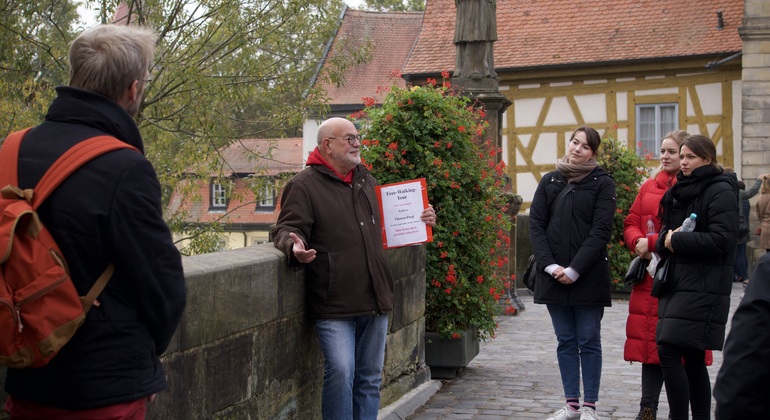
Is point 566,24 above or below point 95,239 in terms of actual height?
above

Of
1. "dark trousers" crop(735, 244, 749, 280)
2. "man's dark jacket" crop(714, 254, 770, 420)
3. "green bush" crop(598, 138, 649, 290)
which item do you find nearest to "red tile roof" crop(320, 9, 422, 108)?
"dark trousers" crop(735, 244, 749, 280)

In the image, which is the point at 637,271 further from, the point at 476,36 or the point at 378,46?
the point at 378,46

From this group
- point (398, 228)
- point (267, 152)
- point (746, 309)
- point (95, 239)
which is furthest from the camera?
point (267, 152)

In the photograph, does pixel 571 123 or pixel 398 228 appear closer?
pixel 398 228

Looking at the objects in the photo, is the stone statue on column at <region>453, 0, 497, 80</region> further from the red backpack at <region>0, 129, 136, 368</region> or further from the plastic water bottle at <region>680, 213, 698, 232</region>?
the red backpack at <region>0, 129, 136, 368</region>

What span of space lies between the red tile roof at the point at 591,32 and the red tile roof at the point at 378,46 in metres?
10.9

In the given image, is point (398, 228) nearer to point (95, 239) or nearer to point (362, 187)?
point (362, 187)

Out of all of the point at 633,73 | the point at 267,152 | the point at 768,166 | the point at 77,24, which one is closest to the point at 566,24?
the point at 633,73

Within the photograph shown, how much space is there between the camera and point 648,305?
6.32m

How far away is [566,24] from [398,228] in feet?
69.8

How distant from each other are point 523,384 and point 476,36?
5320 mm

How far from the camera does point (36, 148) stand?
2.92 meters

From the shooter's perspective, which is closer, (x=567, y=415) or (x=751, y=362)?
(x=751, y=362)

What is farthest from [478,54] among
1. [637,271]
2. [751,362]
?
[751,362]
